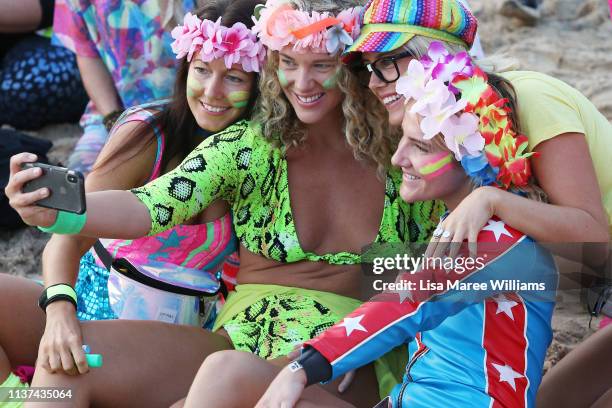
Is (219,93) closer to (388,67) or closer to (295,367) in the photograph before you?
(388,67)

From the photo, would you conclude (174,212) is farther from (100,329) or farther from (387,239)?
(387,239)

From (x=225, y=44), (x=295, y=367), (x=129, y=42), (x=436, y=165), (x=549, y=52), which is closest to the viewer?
(x=295, y=367)

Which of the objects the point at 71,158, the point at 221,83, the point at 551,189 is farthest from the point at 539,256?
the point at 71,158

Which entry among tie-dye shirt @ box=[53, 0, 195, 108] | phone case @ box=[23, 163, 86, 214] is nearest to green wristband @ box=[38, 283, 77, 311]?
phone case @ box=[23, 163, 86, 214]

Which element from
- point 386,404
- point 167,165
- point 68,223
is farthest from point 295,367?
point 167,165

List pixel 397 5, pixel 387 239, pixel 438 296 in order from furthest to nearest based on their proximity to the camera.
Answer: pixel 387 239, pixel 397 5, pixel 438 296

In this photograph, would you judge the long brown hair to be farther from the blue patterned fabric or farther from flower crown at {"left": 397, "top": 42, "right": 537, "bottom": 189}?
flower crown at {"left": 397, "top": 42, "right": 537, "bottom": 189}

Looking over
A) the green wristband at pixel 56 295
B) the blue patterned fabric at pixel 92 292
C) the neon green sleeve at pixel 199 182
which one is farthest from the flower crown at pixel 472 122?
the blue patterned fabric at pixel 92 292

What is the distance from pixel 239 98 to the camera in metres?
3.34

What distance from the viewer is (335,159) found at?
10.7 ft

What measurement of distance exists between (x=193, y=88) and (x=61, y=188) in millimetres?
864

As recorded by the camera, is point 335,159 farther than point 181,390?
Yes

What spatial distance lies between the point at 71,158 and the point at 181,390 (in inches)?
83.8

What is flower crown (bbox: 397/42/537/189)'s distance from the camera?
8.53 ft
